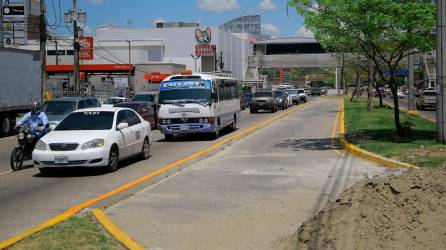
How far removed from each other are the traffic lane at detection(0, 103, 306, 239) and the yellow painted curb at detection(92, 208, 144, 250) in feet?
2.75

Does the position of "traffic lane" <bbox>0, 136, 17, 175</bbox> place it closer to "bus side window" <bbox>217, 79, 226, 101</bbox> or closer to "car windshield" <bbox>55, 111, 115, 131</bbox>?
"car windshield" <bbox>55, 111, 115, 131</bbox>

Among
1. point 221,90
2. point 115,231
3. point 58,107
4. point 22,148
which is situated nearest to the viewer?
point 115,231

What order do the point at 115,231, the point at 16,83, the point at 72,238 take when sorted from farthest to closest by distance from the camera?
the point at 16,83, the point at 115,231, the point at 72,238

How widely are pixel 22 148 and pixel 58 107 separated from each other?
766 cm

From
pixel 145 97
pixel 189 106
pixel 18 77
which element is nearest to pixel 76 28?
pixel 145 97

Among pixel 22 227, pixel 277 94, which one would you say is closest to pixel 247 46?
pixel 277 94

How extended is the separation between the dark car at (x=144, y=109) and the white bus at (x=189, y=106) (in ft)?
15.7

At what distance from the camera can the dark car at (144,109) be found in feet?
88.4

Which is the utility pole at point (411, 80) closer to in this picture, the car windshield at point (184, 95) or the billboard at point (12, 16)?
the car windshield at point (184, 95)

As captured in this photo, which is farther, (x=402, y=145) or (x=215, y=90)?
(x=215, y=90)

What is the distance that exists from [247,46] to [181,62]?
2924 cm

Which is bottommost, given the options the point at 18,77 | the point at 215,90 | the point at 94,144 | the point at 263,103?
the point at 94,144

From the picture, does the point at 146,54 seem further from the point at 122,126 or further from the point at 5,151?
the point at 122,126

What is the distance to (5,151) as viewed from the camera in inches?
790
